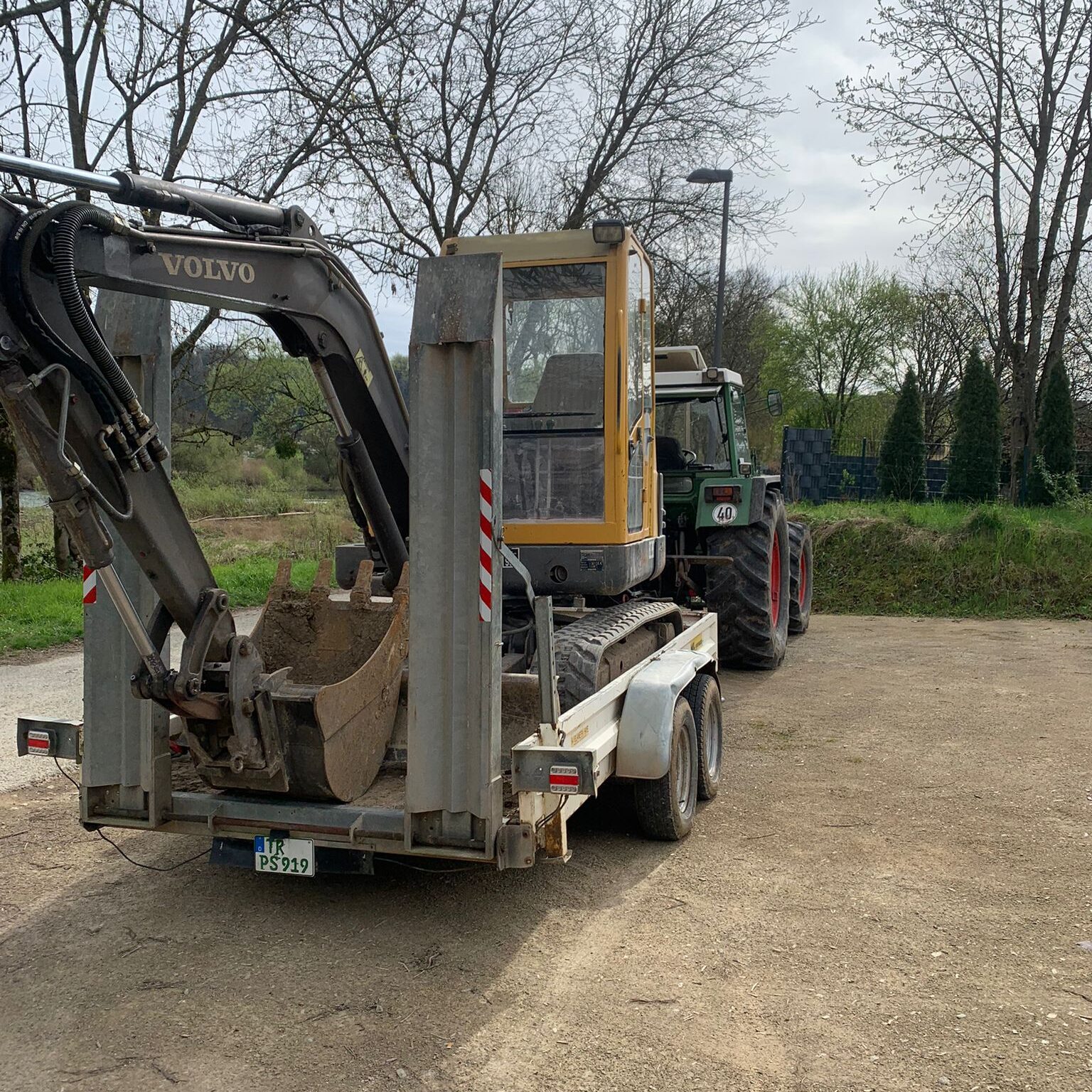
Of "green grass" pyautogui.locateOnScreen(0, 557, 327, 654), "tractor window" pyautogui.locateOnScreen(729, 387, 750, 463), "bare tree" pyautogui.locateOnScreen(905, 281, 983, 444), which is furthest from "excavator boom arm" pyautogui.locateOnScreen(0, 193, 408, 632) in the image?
"bare tree" pyautogui.locateOnScreen(905, 281, 983, 444)

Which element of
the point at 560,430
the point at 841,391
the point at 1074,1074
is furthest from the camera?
the point at 841,391

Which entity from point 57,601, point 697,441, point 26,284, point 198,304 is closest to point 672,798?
point 198,304

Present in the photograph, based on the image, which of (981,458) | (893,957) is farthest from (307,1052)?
(981,458)

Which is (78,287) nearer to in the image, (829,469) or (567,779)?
(567,779)

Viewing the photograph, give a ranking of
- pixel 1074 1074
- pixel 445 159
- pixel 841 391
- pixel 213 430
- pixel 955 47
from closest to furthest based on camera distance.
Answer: pixel 1074 1074 → pixel 445 159 → pixel 213 430 → pixel 955 47 → pixel 841 391

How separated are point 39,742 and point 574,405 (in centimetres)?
332

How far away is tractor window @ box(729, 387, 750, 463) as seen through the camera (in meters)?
10.3

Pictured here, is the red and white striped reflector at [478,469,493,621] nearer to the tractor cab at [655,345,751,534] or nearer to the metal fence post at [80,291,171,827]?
the metal fence post at [80,291,171,827]

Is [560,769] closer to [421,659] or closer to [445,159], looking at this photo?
[421,659]

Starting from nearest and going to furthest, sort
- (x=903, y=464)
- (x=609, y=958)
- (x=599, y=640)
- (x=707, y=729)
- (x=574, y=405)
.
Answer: (x=609, y=958), (x=599, y=640), (x=707, y=729), (x=574, y=405), (x=903, y=464)

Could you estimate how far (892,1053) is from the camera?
356 centimetres

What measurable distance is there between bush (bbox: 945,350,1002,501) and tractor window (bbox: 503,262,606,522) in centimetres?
1698

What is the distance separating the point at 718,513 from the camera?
9656 mm

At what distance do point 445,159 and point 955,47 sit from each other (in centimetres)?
1012
